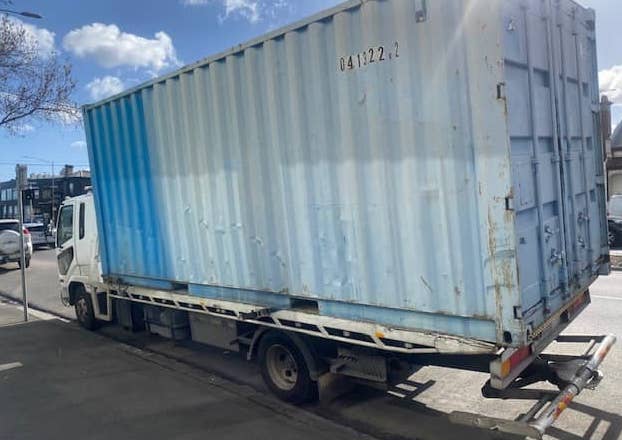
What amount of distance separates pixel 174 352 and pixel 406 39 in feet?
18.2

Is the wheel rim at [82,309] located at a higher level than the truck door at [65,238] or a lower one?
lower

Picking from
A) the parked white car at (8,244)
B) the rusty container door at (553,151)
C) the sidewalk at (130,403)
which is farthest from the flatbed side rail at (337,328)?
the parked white car at (8,244)

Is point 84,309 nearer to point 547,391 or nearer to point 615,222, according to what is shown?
point 547,391

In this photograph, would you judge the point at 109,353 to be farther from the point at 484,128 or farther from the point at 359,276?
the point at 484,128

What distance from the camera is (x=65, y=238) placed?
31.0 feet

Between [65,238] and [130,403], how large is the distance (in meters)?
Result: 4.81

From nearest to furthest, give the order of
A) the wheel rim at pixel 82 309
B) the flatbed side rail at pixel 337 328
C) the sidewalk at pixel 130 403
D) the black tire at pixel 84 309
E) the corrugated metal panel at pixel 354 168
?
the corrugated metal panel at pixel 354 168, the flatbed side rail at pixel 337 328, the sidewalk at pixel 130 403, the black tire at pixel 84 309, the wheel rim at pixel 82 309

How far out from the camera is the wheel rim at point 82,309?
933 centimetres

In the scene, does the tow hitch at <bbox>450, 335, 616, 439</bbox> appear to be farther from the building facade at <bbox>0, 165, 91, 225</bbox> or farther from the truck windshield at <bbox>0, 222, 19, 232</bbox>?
the truck windshield at <bbox>0, 222, 19, 232</bbox>

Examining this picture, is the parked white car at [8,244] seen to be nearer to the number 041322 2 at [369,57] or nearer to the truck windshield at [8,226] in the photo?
the truck windshield at [8,226]

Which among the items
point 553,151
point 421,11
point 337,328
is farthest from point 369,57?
point 337,328

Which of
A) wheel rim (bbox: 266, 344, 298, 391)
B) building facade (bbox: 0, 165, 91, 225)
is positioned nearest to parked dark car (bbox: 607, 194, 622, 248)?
wheel rim (bbox: 266, 344, 298, 391)

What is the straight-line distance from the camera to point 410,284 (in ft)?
13.5

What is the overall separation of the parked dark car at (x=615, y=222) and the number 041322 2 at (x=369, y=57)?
1495 centimetres
